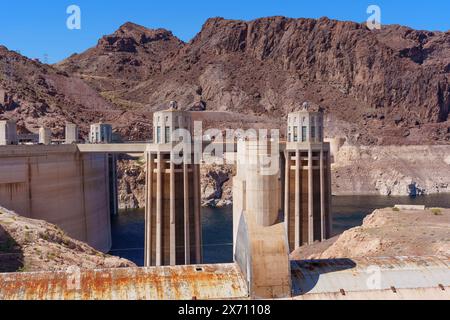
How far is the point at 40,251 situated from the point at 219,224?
4981 centimetres

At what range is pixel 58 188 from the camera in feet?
132

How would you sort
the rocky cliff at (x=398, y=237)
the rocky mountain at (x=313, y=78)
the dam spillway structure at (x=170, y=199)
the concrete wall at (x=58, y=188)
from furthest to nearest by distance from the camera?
the rocky mountain at (x=313, y=78), the dam spillway structure at (x=170, y=199), the concrete wall at (x=58, y=188), the rocky cliff at (x=398, y=237)

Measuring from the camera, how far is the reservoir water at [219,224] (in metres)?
52.0

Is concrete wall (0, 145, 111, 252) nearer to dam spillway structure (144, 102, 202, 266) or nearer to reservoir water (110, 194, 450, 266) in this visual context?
reservoir water (110, 194, 450, 266)

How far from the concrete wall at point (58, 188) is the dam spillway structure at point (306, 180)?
17.4m

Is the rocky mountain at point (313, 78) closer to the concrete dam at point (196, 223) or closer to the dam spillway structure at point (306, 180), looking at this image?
the concrete dam at point (196, 223)

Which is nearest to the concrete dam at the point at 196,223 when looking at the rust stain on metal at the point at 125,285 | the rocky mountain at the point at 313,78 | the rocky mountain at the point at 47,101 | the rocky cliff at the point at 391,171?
the rust stain on metal at the point at 125,285

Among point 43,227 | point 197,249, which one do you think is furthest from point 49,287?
point 197,249

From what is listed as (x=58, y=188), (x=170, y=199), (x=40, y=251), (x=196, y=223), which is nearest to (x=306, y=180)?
(x=196, y=223)

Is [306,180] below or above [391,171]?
above

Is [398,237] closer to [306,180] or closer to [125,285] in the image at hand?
[125,285]
